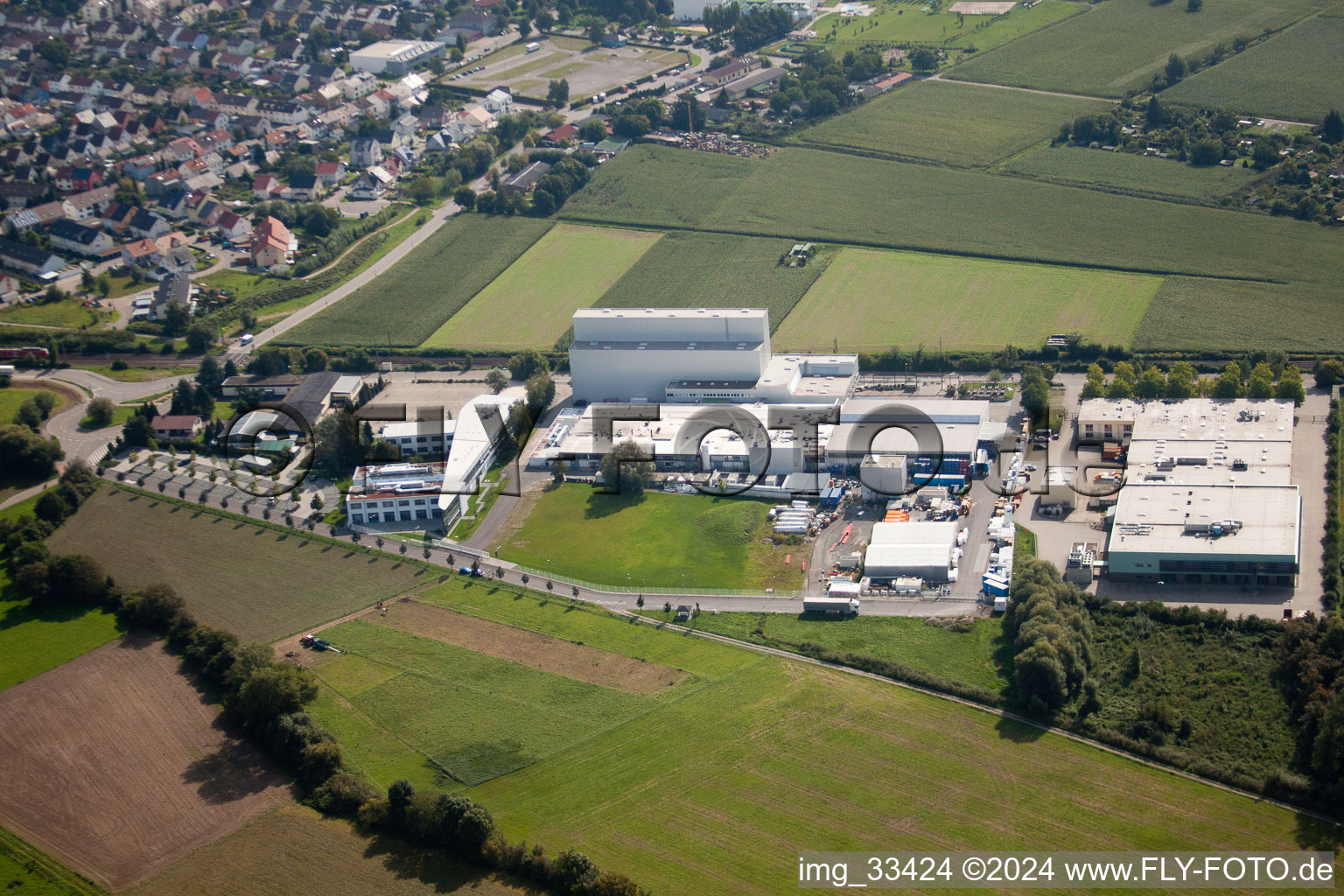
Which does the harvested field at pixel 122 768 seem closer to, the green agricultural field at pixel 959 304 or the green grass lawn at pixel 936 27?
the green agricultural field at pixel 959 304

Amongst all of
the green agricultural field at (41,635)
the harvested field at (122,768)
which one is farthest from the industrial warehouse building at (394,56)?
the harvested field at (122,768)

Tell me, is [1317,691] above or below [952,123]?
below

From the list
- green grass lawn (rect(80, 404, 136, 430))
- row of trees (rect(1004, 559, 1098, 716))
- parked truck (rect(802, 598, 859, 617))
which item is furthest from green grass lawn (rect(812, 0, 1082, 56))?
row of trees (rect(1004, 559, 1098, 716))

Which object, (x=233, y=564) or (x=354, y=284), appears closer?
(x=233, y=564)

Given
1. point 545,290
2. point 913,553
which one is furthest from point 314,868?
point 545,290

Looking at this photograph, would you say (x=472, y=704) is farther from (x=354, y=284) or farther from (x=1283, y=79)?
(x=1283, y=79)

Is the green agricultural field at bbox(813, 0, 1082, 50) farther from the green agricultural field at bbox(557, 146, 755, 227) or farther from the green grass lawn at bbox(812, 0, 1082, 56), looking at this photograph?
the green agricultural field at bbox(557, 146, 755, 227)

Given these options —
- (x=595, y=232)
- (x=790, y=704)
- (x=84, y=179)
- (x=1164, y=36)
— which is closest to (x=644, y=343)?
(x=595, y=232)
